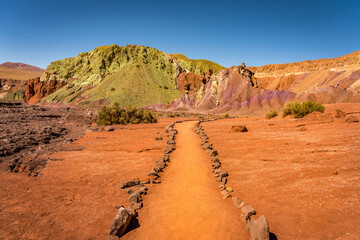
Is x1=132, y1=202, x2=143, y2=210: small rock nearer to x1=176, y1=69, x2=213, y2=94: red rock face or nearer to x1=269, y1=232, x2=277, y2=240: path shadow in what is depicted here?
x1=269, y1=232, x2=277, y2=240: path shadow

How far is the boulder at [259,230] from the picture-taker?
166 inches

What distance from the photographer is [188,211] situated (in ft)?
18.8

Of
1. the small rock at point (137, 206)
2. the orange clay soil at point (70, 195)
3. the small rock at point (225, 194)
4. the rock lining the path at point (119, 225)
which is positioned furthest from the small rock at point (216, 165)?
the rock lining the path at point (119, 225)

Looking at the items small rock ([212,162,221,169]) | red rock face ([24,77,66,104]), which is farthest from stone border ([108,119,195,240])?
red rock face ([24,77,66,104])

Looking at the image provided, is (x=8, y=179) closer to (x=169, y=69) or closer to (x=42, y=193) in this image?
(x=42, y=193)

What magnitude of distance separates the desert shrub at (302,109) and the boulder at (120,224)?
71.7 feet

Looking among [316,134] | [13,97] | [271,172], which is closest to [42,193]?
[271,172]

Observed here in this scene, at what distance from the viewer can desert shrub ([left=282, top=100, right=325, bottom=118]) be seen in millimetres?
20859

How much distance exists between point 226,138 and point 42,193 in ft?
39.7

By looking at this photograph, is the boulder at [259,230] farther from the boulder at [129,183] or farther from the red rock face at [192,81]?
the red rock face at [192,81]

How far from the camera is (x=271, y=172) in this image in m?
7.83

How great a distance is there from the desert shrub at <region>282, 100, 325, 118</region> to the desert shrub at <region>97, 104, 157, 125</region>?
1867cm

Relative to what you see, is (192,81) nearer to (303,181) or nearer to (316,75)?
(316,75)

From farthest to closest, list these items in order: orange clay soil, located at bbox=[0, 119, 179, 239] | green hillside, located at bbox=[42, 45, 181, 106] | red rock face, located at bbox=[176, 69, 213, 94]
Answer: red rock face, located at bbox=[176, 69, 213, 94] < green hillside, located at bbox=[42, 45, 181, 106] < orange clay soil, located at bbox=[0, 119, 179, 239]
